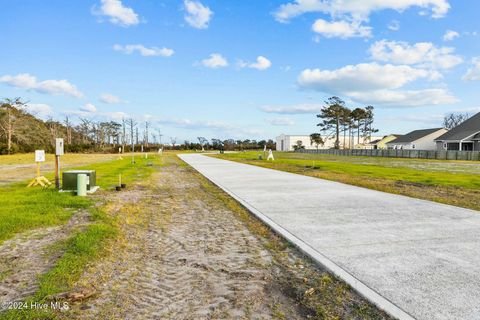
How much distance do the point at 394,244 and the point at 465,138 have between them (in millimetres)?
55418

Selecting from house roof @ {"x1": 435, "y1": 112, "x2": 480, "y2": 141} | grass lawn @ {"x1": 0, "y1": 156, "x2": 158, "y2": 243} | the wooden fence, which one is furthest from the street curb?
house roof @ {"x1": 435, "y1": 112, "x2": 480, "y2": 141}

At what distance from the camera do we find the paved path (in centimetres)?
381

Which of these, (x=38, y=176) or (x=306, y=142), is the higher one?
(x=306, y=142)

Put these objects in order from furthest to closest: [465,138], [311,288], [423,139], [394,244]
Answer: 1. [423,139]
2. [465,138]
3. [394,244]
4. [311,288]

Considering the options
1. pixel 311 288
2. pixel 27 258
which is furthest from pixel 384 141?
pixel 27 258

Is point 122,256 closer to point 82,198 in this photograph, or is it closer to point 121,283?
point 121,283

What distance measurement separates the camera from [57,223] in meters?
7.70

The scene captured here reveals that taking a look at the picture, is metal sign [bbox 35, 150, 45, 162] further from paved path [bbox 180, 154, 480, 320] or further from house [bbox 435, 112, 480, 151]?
house [bbox 435, 112, 480, 151]

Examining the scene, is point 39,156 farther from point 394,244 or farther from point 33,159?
point 33,159

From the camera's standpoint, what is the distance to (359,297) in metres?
3.92

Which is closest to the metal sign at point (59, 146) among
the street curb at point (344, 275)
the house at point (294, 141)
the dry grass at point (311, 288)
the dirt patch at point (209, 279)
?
the dirt patch at point (209, 279)

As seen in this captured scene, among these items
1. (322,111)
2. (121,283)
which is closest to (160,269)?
(121,283)

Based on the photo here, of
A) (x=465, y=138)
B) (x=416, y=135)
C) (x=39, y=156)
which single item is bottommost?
(x=39, y=156)

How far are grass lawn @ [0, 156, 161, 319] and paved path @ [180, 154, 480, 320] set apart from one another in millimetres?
3381
